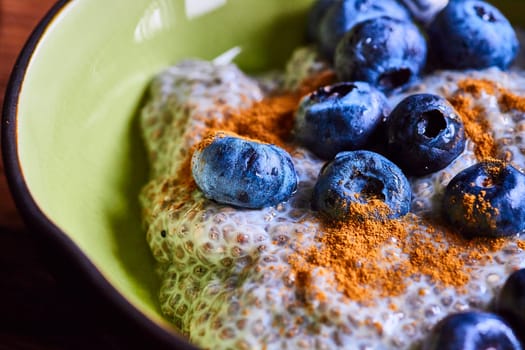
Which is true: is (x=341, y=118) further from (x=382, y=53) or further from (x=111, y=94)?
(x=111, y=94)

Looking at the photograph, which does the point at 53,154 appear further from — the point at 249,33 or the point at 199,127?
the point at 249,33

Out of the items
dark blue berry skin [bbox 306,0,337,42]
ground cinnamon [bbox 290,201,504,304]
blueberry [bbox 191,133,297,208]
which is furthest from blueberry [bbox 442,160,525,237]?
dark blue berry skin [bbox 306,0,337,42]

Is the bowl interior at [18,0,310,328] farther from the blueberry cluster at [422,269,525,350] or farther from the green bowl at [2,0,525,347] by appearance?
the blueberry cluster at [422,269,525,350]

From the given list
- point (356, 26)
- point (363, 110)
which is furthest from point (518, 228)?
point (356, 26)

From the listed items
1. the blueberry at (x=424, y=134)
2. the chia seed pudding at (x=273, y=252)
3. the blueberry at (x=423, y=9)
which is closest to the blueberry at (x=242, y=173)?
the chia seed pudding at (x=273, y=252)

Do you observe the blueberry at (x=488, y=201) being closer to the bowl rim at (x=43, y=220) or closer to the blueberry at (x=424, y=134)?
the blueberry at (x=424, y=134)

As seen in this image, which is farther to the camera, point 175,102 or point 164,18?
point 164,18

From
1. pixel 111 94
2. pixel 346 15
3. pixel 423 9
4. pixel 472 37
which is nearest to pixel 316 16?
pixel 346 15
